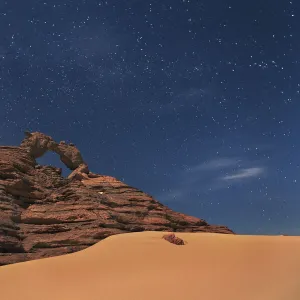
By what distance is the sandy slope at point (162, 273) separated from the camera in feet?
27.4

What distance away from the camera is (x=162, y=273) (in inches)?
425

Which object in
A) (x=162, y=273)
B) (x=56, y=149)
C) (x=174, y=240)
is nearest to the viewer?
(x=162, y=273)

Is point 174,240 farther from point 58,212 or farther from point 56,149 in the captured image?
point 56,149

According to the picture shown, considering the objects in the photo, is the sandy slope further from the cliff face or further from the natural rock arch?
the natural rock arch

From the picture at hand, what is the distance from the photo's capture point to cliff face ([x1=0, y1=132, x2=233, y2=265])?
18.7m

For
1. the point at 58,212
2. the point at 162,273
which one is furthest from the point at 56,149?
the point at 162,273

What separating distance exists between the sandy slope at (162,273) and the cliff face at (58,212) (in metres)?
3.66

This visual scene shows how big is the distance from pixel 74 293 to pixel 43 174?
2174 centimetres

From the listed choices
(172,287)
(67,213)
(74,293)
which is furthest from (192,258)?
(67,213)

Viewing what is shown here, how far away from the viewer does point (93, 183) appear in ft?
104

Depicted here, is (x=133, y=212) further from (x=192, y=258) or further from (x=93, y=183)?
(x=192, y=258)

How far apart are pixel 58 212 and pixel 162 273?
1341 cm

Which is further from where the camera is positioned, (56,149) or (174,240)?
(56,149)

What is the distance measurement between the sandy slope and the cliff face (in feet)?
12.0
